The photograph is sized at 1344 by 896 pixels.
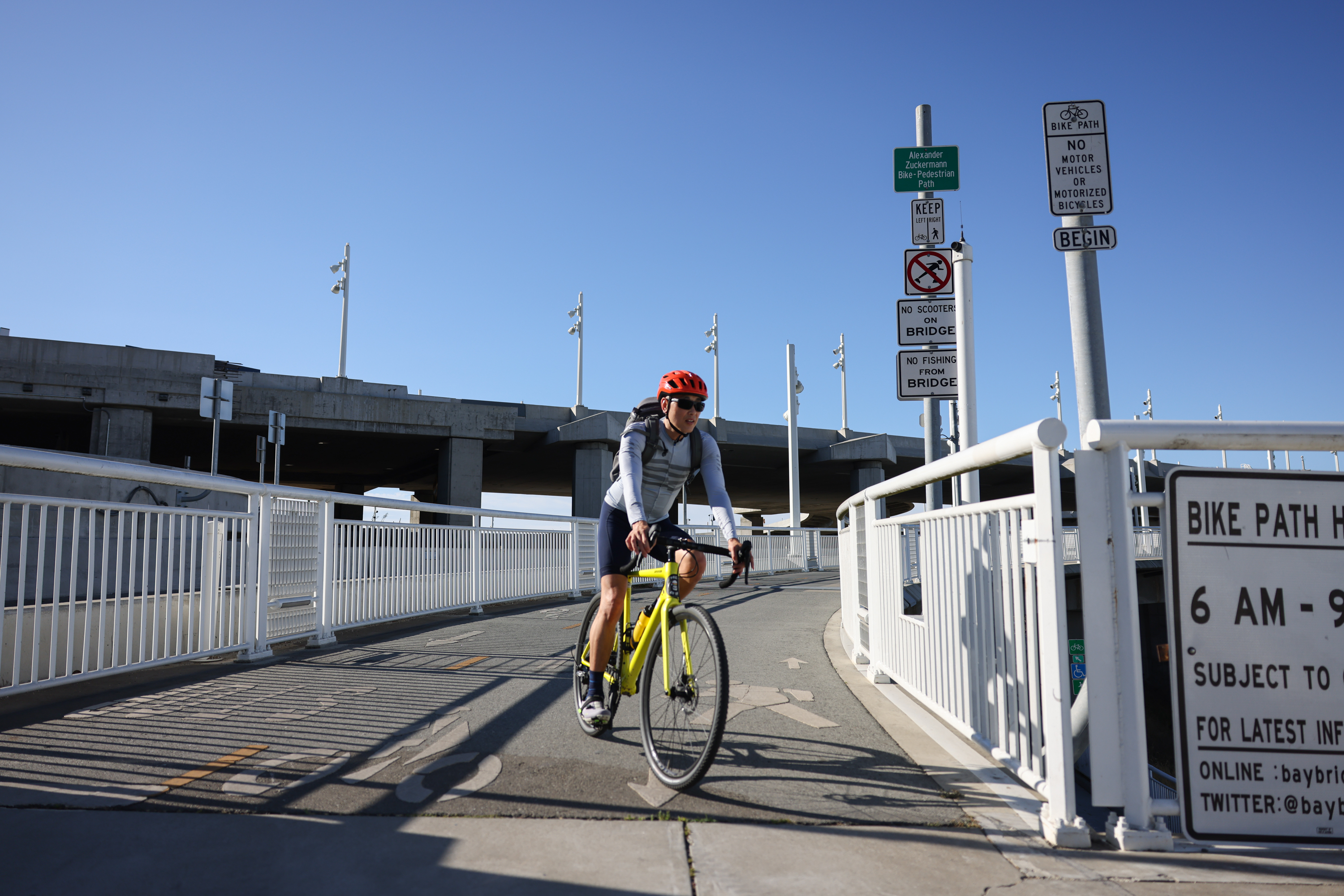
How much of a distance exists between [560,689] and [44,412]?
35785 millimetres

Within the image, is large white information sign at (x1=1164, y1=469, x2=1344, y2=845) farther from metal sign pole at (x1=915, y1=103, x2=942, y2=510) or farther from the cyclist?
metal sign pole at (x1=915, y1=103, x2=942, y2=510)

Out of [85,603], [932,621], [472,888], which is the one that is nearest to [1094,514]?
[932,621]

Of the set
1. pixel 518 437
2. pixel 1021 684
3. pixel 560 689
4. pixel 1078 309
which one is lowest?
pixel 560 689

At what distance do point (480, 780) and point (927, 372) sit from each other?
20.3ft

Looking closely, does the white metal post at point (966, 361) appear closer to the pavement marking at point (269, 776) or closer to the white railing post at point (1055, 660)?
the white railing post at point (1055, 660)

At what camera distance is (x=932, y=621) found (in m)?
4.24

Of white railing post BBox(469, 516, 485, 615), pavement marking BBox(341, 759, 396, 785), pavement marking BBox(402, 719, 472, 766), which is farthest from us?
white railing post BBox(469, 516, 485, 615)

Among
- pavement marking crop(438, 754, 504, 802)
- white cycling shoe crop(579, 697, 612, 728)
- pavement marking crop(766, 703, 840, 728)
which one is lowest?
pavement marking crop(766, 703, 840, 728)

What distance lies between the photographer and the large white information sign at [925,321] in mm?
8062

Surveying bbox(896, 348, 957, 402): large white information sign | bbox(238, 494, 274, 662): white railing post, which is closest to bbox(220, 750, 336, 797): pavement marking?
bbox(238, 494, 274, 662): white railing post

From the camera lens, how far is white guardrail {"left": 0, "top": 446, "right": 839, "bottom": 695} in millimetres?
4707

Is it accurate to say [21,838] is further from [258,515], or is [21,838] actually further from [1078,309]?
[1078,309]

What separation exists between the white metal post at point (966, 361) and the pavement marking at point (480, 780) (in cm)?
534

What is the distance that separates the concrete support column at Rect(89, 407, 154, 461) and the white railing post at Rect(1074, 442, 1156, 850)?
110 feet
